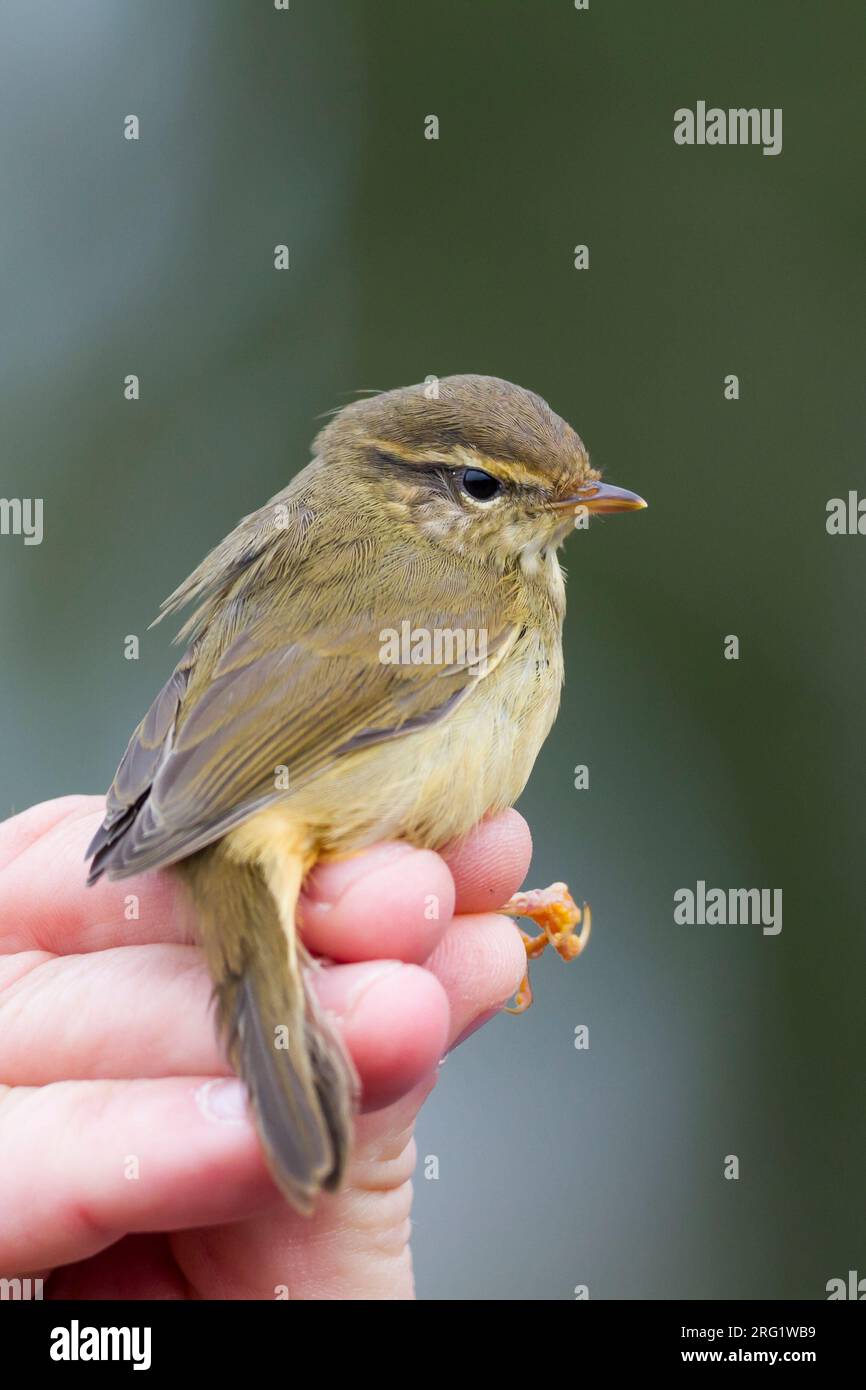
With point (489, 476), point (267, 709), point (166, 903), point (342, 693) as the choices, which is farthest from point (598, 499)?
point (166, 903)

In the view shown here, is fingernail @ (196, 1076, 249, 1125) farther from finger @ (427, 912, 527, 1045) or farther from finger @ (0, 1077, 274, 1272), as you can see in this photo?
finger @ (427, 912, 527, 1045)

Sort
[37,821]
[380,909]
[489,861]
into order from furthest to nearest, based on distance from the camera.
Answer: [37,821] → [489,861] → [380,909]

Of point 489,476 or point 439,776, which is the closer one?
point 439,776

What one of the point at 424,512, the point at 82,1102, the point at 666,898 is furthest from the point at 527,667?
the point at 666,898

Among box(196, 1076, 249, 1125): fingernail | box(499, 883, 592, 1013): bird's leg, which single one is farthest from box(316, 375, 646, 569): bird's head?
box(196, 1076, 249, 1125): fingernail

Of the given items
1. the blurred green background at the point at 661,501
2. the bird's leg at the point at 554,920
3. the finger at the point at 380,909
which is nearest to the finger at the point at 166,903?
the finger at the point at 380,909

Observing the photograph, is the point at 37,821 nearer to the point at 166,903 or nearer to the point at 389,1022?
the point at 166,903

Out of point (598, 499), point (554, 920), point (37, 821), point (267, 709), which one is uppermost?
point (598, 499)
